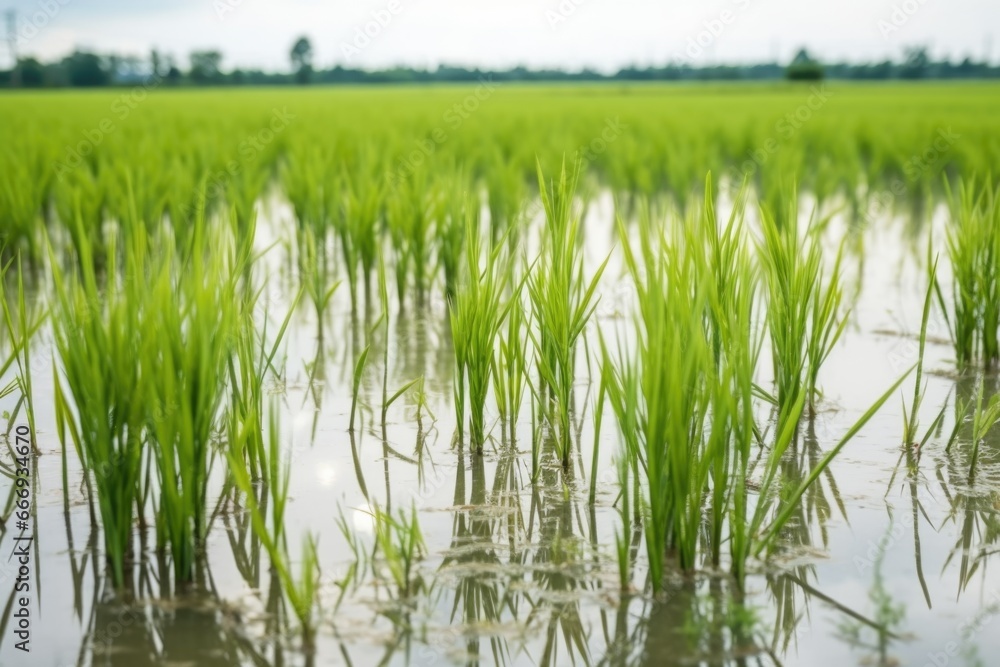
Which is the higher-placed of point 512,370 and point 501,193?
point 501,193

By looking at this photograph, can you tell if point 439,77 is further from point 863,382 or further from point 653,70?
point 863,382

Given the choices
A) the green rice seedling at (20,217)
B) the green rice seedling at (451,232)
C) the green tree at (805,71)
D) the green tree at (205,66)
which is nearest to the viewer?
the green rice seedling at (451,232)

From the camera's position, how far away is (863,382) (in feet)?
10.6

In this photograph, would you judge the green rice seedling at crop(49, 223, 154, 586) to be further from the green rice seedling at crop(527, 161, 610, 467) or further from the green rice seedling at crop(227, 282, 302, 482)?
the green rice seedling at crop(527, 161, 610, 467)

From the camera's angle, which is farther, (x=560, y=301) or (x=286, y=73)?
(x=286, y=73)

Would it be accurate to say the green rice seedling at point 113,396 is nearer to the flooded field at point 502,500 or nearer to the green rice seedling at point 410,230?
the flooded field at point 502,500

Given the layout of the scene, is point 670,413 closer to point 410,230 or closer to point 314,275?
point 314,275

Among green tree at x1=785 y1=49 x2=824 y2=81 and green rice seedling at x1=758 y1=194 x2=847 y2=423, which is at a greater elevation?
green tree at x1=785 y1=49 x2=824 y2=81

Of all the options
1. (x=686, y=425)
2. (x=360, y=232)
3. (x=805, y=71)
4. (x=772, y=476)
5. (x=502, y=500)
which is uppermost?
(x=805, y=71)

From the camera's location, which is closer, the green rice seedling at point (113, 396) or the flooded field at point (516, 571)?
the flooded field at point (516, 571)

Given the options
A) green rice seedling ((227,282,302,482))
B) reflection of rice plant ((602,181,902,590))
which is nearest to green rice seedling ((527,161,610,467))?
reflection of rice plant ((602,181,902,590))

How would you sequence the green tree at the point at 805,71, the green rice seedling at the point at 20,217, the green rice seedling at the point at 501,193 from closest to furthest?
the green rice seedling at the point at 20,217
the green rice seedling at the point at 501,193
the green tree at the point at 805,71

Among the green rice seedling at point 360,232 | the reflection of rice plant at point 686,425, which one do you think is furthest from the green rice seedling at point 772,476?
the green rice seedling at point 360,232

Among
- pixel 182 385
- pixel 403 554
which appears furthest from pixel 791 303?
pixel 182 385
